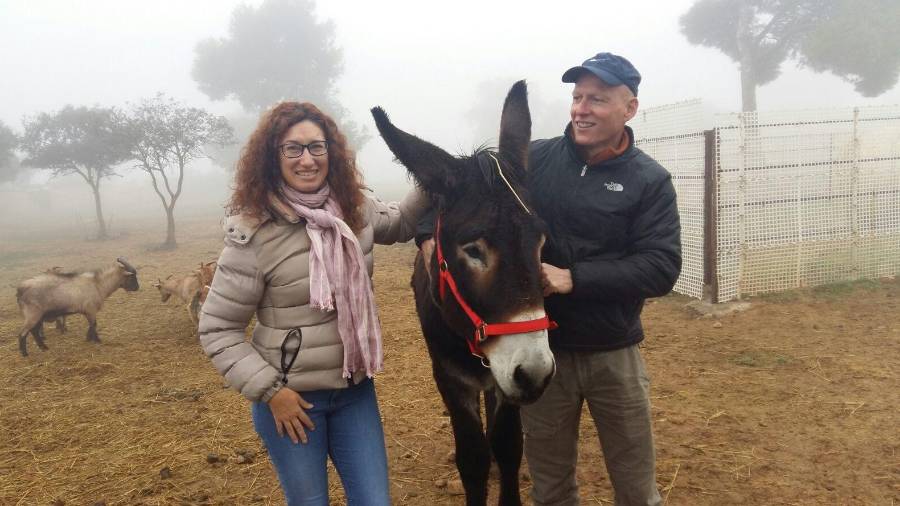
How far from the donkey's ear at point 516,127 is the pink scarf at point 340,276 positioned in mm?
813

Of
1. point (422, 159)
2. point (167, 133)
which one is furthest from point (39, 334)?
point (167, 133)

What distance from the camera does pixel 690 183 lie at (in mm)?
A: 7695

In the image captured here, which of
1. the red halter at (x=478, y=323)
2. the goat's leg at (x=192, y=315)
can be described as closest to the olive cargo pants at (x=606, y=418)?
the red halter at (x=478, y=323)

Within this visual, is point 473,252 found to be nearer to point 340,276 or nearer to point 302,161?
point 340,276

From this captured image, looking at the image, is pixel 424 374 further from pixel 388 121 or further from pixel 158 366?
pixel 388 121

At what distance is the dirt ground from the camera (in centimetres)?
369

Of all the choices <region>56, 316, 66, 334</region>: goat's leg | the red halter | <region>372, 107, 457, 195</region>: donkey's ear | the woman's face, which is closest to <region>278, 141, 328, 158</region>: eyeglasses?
the woman's face

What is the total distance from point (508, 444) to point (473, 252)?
58.8 inches

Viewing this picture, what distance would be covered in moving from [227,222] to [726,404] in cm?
469

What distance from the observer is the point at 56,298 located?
7551 mm

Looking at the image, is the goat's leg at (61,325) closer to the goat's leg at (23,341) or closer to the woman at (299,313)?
the goat's leg at (23,341)

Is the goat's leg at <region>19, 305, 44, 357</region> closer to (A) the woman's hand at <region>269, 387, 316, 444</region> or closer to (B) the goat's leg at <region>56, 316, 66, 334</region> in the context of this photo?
(B) the goat's leg at <region>56, 316, 66, 334</region>

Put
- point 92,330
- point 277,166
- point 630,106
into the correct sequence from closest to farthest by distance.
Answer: point 277,166, point 630,106, point 92,330

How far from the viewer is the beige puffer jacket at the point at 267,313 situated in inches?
77.4
